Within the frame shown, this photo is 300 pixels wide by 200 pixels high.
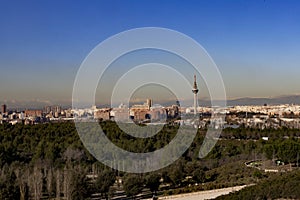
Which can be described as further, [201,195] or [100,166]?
[100,166]

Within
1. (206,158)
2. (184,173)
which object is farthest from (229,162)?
(184,173)

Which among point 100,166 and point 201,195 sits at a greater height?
point 100,166

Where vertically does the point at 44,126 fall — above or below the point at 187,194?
above

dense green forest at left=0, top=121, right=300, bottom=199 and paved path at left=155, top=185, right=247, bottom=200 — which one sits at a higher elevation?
dense green forest at left=0, top=121, right=300, bottom=199

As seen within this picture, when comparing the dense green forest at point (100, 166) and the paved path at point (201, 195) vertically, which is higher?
the dense green forest at point (100, 166)

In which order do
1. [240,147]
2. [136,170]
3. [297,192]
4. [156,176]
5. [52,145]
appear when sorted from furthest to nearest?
[240,147], [52,145], [136,170], [156,176], [297,192]

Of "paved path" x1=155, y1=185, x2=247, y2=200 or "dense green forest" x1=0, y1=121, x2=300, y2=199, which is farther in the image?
"dense green forest" x1=0, y1=121, x2=300, y2=199

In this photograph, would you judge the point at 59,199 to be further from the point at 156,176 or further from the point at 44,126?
the point at 44,126

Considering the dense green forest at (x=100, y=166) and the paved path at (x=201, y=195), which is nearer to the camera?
the paved path at (x=201, y=195)
